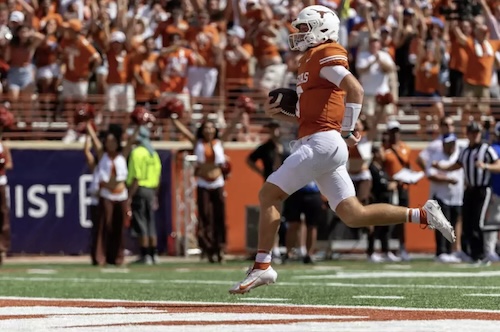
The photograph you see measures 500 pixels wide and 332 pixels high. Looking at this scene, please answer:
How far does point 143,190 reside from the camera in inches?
703

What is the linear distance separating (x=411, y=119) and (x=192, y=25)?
12.6 ft

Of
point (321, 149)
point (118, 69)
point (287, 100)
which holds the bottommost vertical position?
point (321, 149)

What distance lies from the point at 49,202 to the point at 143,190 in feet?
7.72

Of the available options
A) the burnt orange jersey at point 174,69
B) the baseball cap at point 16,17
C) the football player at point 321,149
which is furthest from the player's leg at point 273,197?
the baseball cap at point 16,17

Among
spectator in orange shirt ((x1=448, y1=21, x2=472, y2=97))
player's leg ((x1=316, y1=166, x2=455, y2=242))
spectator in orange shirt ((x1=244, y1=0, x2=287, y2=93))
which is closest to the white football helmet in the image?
player's leg ((x1=316, y1=166, x2=455, y2=242))

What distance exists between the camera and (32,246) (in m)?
19.6

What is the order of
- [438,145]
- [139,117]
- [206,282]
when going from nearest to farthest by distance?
[206,282] < [139,117] < [438,145]

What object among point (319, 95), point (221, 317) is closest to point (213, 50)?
point (319, 95)

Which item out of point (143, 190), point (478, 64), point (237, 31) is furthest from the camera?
point (237, 31)

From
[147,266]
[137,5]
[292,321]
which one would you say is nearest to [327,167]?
[292,321]

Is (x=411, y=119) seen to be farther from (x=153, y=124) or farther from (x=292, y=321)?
Answer: (x=292, y=321)

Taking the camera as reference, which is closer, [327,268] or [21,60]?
[327,268]

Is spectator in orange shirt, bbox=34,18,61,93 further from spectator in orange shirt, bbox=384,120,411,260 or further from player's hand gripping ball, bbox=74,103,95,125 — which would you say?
spectator in orange shirt, bbox=384,120,411,260

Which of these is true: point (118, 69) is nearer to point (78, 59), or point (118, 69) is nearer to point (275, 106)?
point (78, 59)
